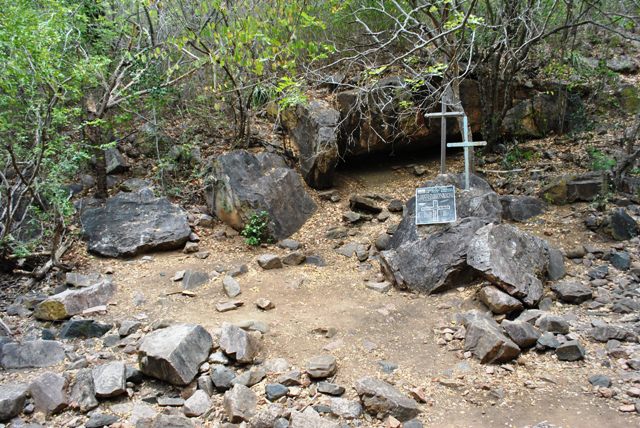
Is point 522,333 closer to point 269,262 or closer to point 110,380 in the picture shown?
point 269,262

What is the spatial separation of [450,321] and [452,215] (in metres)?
1.57

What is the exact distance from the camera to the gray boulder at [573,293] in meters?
4.74

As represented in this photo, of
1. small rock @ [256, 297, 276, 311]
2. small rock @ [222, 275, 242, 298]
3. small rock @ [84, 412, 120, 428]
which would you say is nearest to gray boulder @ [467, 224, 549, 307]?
small rock @ [256, 297, 276, 311]

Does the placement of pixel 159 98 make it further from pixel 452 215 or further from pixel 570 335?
pixel 570 335

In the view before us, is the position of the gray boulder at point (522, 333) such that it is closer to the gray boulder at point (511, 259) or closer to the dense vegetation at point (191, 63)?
the gray boulder at point (511, 259)

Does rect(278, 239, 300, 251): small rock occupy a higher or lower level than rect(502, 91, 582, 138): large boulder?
lower

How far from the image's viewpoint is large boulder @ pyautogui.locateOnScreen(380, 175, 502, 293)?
5.27 m

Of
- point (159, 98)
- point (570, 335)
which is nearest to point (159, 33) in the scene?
point (159, 98)

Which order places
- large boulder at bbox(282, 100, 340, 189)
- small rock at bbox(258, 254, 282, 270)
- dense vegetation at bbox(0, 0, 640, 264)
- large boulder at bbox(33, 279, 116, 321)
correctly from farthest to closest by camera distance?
1. large boulder at bbox(282, 100, 340, 189)
2. small rock at bbox(258, 254, 282, 270)
3. dense vegetation at bbox(0, 0, 640, 264)
4. large boulder at bbox(33, 279, 116, 321)

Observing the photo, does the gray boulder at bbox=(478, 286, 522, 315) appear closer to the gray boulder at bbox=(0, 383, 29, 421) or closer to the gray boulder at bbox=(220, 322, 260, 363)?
the gray boulder at bbox=(220, 322, 260, 363)

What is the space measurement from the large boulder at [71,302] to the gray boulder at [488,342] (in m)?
4.09

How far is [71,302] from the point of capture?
493 cm

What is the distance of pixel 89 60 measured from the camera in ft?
21.3

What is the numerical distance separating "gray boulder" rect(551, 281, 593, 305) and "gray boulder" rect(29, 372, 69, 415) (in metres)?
4.83
